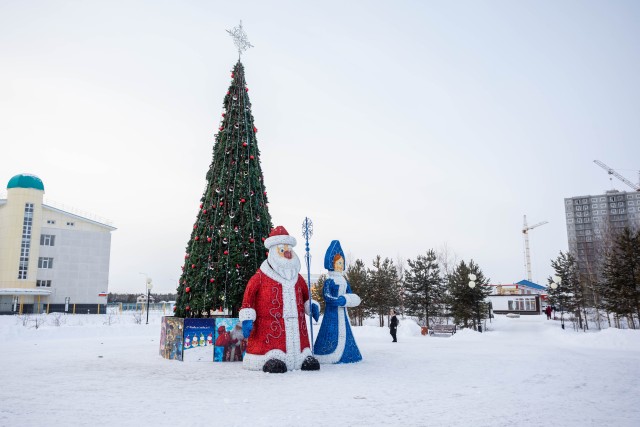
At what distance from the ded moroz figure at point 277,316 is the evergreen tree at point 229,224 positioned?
1.56 m

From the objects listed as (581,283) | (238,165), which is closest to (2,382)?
(238,165)

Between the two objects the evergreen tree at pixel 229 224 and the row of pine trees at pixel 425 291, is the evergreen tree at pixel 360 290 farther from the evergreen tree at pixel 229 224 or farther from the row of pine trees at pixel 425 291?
the evergreen tree at pixel 229 224

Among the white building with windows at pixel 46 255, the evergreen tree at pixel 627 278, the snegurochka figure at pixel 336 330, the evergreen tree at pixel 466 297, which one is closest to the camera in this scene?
the snegurochka figure at pixel 336 330

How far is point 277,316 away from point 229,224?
3392mm

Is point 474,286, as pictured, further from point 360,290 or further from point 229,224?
point 229,224

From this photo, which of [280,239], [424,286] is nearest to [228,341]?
[280,239]

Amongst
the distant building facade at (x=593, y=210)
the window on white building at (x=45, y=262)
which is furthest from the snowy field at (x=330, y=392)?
the distant building facade at (x=593, y=210)

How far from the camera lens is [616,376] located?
9234mm

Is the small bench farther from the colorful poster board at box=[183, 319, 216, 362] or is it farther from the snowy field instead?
the colorful poster board at box=[183, 319, 216, 362]

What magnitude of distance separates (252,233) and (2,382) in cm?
660

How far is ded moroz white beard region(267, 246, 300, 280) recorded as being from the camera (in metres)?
10.6

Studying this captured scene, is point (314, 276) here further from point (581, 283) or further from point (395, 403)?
point (395, 403)

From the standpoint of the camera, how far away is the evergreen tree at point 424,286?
32250 mm

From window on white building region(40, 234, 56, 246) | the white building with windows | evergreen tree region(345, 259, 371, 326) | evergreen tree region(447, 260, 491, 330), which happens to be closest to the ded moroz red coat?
evergreen tree region(447, 260, 491, 330)
